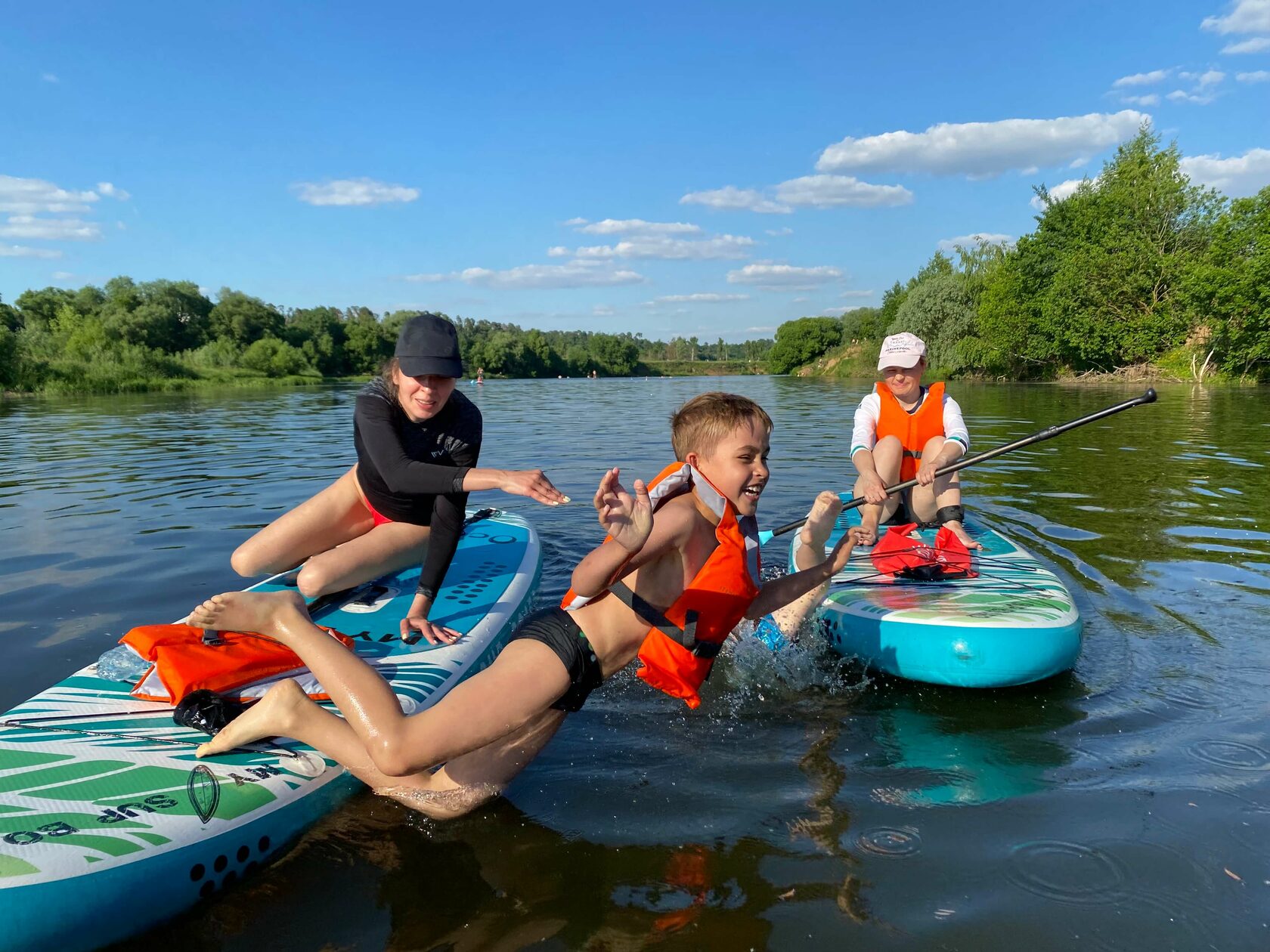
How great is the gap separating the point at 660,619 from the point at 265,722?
1.55 m

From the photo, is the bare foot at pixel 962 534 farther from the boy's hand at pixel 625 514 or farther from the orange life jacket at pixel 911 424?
the boy's hand at pixel 625 514

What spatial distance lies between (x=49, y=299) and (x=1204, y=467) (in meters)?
83.9

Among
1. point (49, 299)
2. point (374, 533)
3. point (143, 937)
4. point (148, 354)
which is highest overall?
point (49, 299)

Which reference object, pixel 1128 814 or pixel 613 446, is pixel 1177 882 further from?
pixel 613 446

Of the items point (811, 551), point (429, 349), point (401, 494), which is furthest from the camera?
point (401, 494)

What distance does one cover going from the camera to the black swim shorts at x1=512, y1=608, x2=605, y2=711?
297 cm

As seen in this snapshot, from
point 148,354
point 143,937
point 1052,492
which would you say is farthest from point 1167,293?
point 148,354

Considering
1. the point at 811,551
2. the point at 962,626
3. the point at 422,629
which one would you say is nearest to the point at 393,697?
the point at 422,629

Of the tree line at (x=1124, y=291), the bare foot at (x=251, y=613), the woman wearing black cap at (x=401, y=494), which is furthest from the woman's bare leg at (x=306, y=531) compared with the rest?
the tree line at (x=1124, y=291)

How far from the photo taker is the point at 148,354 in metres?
47.0

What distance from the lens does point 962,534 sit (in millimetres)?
5926

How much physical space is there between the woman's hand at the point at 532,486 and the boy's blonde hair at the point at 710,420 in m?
0.51

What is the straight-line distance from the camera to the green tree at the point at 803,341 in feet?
322

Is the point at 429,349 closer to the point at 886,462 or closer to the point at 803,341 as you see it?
the point at 886,462
